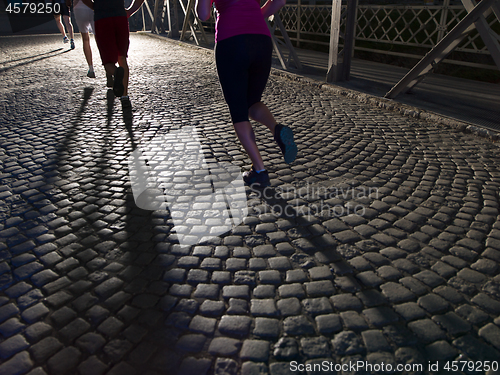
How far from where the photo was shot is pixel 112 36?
523cm

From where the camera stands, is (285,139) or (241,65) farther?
(285,139)

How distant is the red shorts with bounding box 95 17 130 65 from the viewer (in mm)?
5152

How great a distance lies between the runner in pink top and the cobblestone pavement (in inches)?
17.4

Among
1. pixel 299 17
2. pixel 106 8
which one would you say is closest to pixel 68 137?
pixel 106 8

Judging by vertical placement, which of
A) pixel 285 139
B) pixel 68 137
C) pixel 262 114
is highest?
pixel 262 114

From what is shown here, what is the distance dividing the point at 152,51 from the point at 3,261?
433 inches

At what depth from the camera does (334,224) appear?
2754 millimetres

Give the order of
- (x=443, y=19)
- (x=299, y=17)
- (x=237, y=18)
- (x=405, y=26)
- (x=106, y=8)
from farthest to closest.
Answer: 1. (x=299, y=17)
2. (x=405, y=26)
3. (x=443, y=19)
4. (x=106, y=8)
5. (x=237, y=18)

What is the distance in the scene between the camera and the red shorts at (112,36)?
5.15 m

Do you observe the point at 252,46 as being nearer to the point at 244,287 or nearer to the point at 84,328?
the point at 244,287

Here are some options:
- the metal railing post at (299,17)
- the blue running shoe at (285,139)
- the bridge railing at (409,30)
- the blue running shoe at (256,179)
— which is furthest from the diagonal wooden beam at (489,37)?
the metal railing post at (299,17)

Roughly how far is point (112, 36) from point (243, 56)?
10.2 feet

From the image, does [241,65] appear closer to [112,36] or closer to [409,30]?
[112,36]

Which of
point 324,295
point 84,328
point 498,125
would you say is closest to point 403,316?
point 324,295
